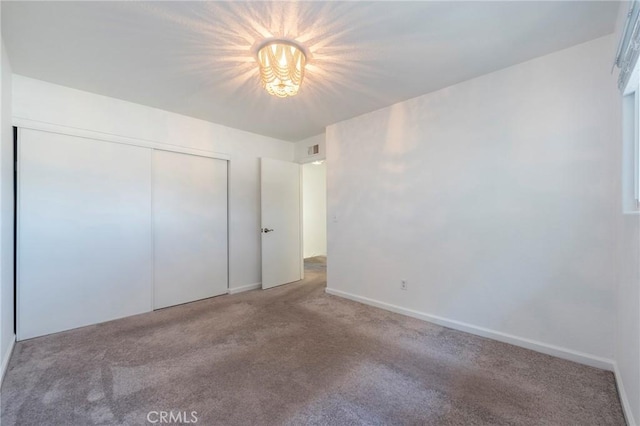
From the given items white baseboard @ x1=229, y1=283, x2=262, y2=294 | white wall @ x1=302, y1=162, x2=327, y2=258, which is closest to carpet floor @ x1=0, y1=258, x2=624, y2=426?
white baseboard @ x1=229, y1=283, x2=262, y2=294

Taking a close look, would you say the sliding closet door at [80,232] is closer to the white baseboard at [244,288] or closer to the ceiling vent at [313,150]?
the white baseboard at [244,288]

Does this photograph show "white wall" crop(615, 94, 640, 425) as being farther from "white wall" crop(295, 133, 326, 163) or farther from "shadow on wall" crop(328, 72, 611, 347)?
"white wall" crop(295, 133, 326, 163)

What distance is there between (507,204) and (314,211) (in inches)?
214

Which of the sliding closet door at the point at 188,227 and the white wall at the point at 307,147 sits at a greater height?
the white wall at the point at 307,147

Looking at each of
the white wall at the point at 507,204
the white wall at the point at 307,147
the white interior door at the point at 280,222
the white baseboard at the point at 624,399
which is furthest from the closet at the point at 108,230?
the white baseboard at the point at 624,399

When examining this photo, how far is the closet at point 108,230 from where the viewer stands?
261 centimetres

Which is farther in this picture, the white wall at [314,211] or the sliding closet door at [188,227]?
the white wall at [314,211]

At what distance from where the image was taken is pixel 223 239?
4.00m

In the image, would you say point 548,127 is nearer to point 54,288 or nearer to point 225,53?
point 225,53

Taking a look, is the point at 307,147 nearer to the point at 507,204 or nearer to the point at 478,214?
the point at 478,214

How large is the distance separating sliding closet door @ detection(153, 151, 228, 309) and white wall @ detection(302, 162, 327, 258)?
11.6ft

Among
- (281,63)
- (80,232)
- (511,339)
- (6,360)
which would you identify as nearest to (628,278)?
(511,339)

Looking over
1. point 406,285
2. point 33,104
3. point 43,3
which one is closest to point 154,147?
point 33,104

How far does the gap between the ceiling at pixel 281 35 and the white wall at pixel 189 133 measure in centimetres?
16
